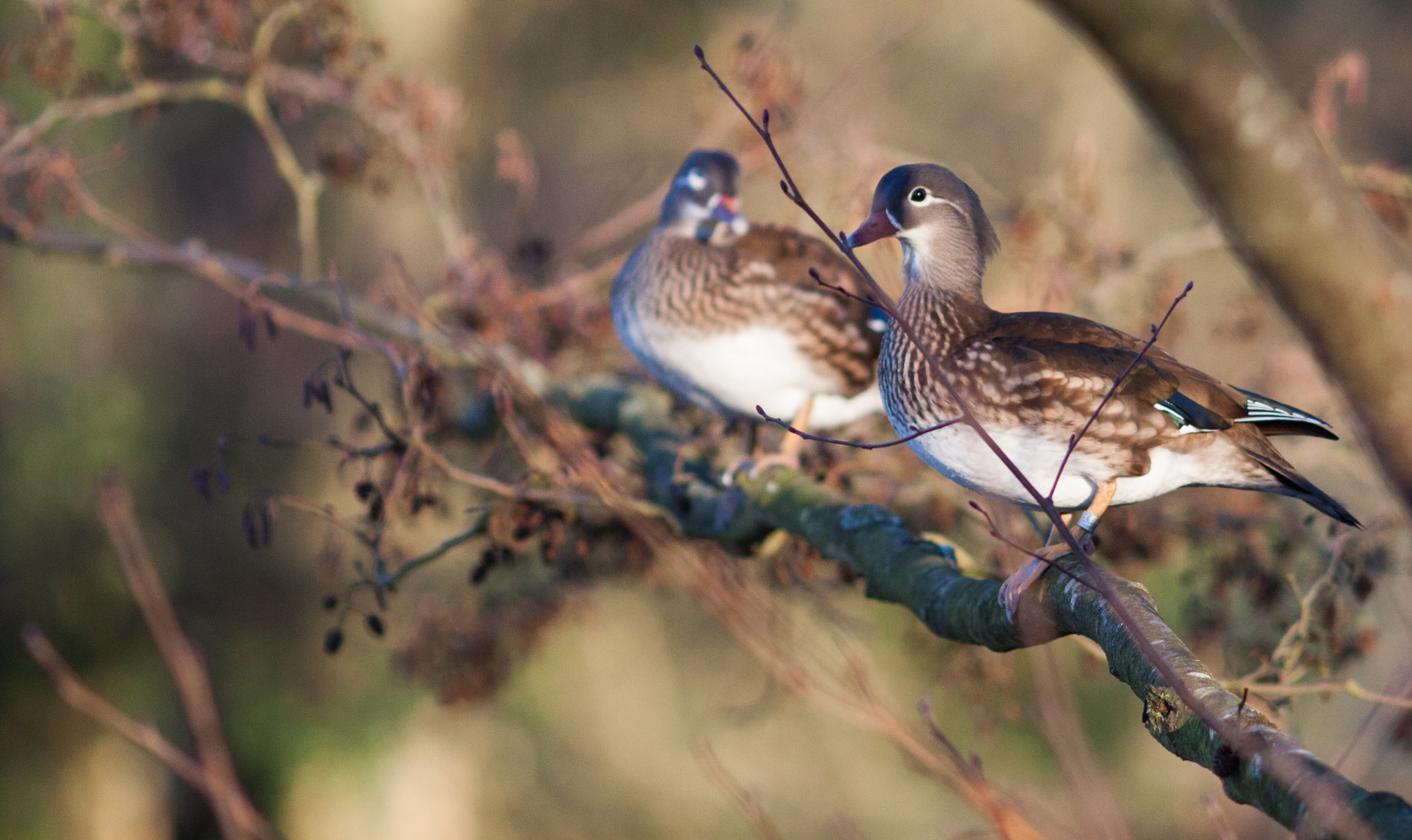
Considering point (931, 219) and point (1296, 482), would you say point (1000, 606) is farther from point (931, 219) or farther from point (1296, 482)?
point (931, 219)

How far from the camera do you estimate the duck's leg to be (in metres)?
1.68

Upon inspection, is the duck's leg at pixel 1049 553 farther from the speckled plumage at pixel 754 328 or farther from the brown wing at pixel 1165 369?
the speckled plumage at pixel 754 328

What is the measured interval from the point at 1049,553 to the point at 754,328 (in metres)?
1.32

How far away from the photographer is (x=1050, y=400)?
186cm

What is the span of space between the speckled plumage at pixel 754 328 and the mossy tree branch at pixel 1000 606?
0.26m

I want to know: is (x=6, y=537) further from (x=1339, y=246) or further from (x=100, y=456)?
(x=1339, y=246)

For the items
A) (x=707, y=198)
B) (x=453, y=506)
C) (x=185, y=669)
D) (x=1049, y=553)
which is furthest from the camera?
(x=453, y=506)

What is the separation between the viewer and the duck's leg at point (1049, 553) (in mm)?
1676

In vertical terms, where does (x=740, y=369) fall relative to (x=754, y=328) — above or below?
below

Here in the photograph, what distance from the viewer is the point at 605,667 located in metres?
8.77

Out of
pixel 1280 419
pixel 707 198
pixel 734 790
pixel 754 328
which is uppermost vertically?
pixel 707 198

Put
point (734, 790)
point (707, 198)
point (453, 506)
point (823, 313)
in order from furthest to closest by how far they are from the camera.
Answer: point (453, 506) → point (707, 198) → point (823, 313) → point (734, 790)

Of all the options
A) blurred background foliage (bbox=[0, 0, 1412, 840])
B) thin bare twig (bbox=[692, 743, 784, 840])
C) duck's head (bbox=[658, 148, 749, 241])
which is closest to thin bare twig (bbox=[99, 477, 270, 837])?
thin bare twig (bbox=[692, 743, 784, 840])

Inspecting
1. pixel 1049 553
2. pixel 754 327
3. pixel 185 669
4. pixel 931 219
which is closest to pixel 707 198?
pixel 754 327
